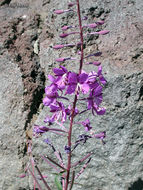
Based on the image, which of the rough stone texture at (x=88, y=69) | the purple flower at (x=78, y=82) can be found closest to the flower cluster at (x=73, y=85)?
the purple flower at (x=78, y=82)

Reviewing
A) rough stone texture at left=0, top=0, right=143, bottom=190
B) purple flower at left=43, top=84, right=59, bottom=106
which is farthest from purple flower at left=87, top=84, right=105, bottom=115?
rough stone texture at left=0, top=0, right=143, bottom=190

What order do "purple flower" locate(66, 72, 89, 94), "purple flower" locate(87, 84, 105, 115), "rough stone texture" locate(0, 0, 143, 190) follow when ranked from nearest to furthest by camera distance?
"purple flower" locate(66, 72, 89, 94), "purple flower" locate(87, 84, 105, 115), "rough stone texture" locate(0, 0, 143, 190)

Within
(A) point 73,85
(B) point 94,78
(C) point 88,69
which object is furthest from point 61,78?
(C) point 88,69

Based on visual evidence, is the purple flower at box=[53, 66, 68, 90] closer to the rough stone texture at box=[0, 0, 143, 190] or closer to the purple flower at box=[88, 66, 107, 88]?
the purple flower at box=[88, 66, 107, 88]

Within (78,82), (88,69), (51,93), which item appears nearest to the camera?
(78,82)

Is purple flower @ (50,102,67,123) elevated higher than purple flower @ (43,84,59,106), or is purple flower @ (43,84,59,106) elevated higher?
purple flower @ (43,84,59,106)

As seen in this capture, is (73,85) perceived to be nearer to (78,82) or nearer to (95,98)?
(78,82)
